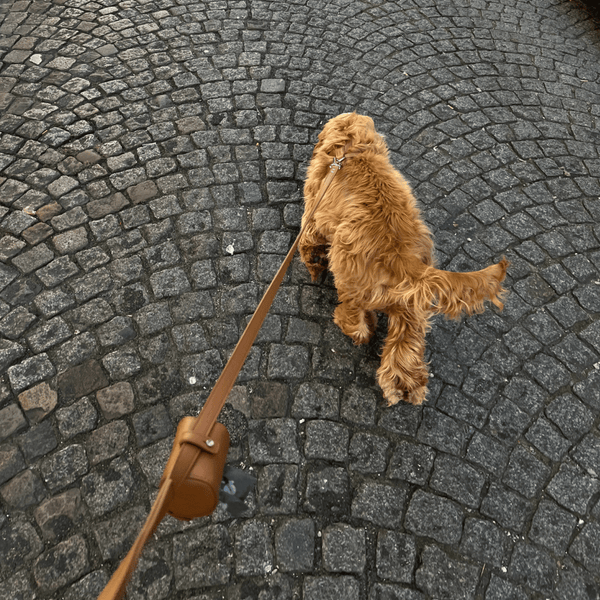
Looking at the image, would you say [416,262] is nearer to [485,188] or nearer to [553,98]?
[485,188]

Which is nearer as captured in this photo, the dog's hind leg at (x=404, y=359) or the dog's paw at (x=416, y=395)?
the dog's hind leg at (x=404, y=359)

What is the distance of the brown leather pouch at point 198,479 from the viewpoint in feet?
4.82

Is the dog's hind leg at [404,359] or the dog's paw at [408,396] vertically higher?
the dog's hind leg at [404,359]

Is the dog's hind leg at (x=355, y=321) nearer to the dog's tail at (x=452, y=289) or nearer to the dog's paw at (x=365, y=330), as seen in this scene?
the dog's paw at (x=365, y=330)

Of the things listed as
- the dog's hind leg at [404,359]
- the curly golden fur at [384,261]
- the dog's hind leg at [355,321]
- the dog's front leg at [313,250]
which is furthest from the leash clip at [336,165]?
the dog's hind leg at [404,359]

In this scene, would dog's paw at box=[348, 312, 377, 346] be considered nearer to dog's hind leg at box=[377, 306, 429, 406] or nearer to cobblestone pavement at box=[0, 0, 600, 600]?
cobblestone pavement at box=[0, 0, 600, 600]

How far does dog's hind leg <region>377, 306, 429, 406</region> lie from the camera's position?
106 inches

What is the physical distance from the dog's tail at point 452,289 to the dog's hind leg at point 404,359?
0.81 feet

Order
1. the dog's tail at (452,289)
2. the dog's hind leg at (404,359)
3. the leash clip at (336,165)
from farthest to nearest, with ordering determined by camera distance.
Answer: the leash clip at (336,165)
the dog's hind leg at (404,359)
the dog's tail at (452,289)

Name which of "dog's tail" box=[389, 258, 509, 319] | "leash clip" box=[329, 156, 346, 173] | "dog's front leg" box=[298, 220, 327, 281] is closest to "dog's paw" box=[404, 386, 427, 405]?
"dog's tail" box=[389, 258, 509, 319]

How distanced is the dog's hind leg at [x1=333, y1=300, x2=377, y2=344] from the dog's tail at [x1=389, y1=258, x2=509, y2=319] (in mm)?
604

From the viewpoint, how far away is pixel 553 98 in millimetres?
5078

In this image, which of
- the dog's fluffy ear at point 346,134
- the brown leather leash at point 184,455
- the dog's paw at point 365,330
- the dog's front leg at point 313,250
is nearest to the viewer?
the brown leather leash at point 184,455

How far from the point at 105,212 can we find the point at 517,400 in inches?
147
